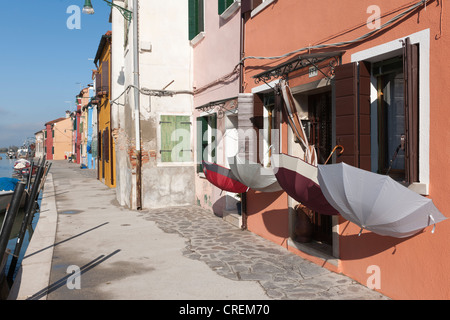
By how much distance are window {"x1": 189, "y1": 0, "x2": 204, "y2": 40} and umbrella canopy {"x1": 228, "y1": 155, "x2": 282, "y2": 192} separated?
17.8ft

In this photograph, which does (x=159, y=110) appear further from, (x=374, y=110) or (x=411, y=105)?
(x=411, y=105)

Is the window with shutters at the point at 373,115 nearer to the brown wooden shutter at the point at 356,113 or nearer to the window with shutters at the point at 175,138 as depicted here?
the brown wooden shutter at the point at 356,113

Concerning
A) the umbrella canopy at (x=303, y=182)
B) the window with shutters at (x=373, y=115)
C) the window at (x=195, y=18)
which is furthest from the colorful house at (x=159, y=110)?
the window with shutters at (x=373, y=115)

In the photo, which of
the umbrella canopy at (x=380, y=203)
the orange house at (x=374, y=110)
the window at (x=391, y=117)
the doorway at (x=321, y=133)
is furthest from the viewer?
the doorway at (x=321, y=133)

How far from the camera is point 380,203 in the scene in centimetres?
346

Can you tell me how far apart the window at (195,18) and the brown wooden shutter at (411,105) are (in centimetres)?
738

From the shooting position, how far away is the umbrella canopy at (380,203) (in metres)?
3.42

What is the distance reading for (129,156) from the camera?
10703mm

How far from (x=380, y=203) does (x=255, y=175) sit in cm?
289

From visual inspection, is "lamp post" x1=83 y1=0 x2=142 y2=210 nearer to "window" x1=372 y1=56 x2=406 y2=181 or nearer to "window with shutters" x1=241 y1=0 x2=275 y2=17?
"window with shutters" x1=241 y1=0 x2=275 y2=17
